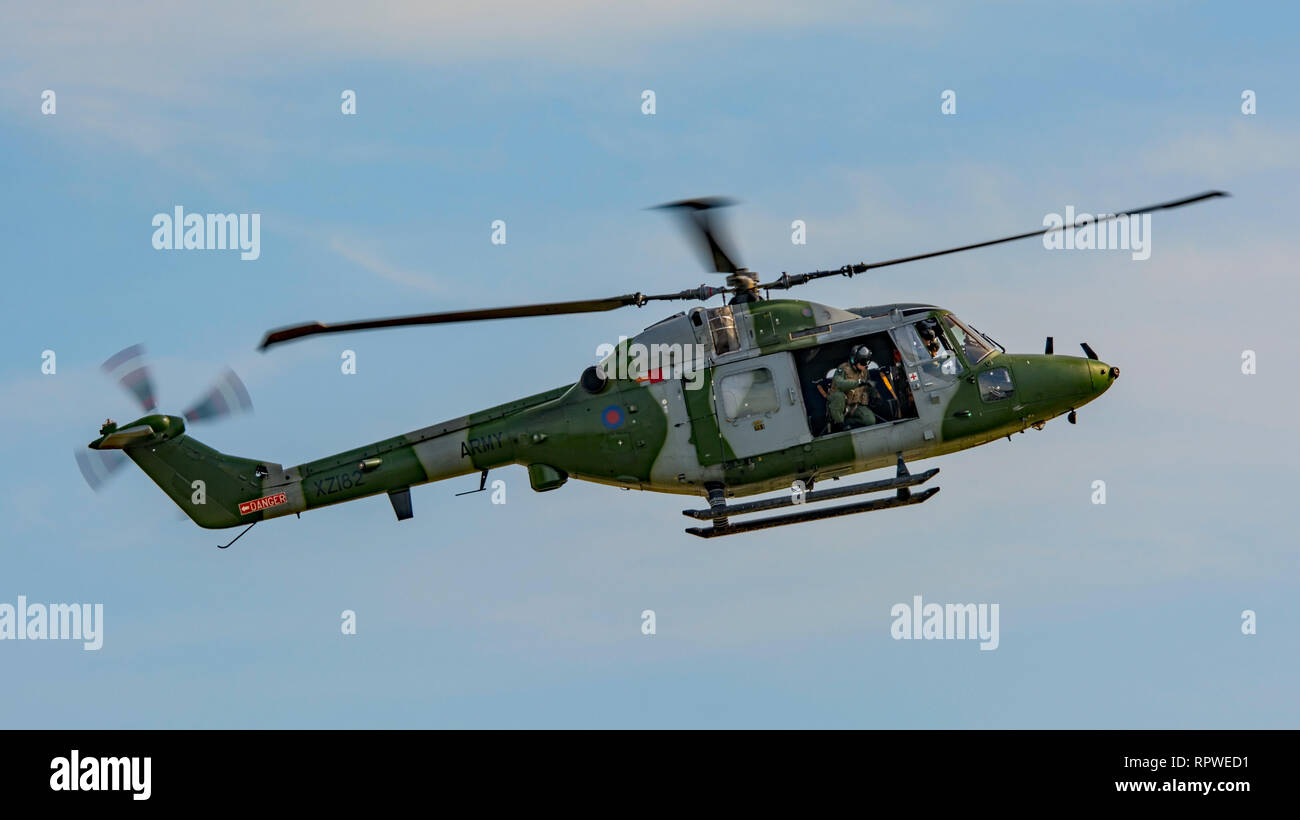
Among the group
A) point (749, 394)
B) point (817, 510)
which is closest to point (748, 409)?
point (749, 394)

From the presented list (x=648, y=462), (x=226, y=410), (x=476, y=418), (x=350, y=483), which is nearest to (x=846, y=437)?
(x=648, y=462)

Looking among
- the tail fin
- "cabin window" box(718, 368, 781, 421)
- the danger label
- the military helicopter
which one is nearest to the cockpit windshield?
the military helicopter

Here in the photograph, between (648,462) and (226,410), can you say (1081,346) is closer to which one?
(648,462)

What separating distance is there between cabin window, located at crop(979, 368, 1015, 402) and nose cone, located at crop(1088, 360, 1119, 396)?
4.26ft

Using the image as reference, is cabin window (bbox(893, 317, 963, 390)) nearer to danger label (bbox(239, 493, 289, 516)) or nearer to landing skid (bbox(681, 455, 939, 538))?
landing skid (bbox(681, 455, 939, 538))

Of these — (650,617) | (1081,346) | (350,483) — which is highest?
(1081,346)

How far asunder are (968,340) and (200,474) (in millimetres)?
12271

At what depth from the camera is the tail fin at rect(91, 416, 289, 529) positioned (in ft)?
106

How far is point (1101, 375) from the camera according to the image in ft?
103

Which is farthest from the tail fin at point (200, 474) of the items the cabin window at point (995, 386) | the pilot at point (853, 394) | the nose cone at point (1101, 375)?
the nose cone at point (1101, 375)

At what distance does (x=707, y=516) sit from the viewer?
30.9 meters

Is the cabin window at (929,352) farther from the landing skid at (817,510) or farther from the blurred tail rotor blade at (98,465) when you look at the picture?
the blurred tail rotor blade at (98,465)

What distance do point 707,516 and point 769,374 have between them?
2.36 m

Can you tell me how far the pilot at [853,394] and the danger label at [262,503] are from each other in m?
8.68
